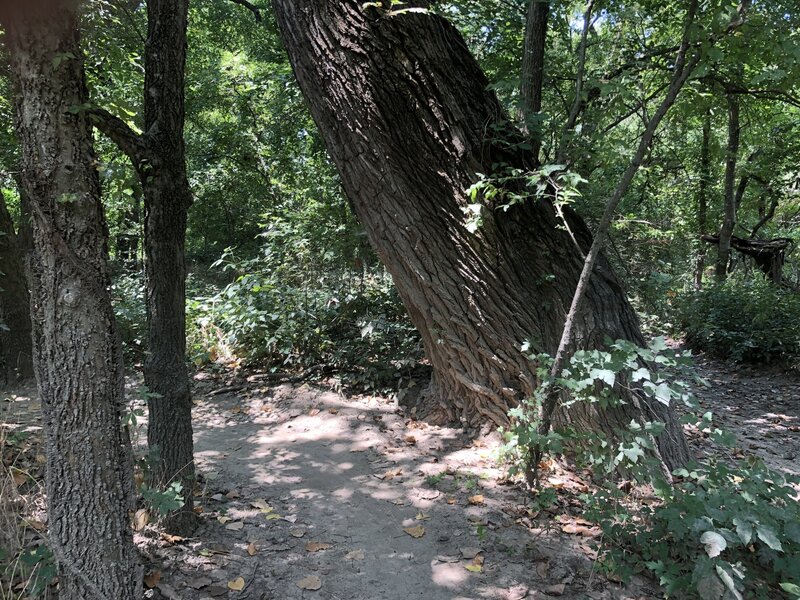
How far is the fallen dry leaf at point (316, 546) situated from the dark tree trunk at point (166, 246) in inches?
28.2

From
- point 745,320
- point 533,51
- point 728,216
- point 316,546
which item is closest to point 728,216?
point 728,216

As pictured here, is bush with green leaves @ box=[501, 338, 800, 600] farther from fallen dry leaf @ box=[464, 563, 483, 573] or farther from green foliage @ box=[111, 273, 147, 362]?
green foliage @ box=[111, 273, 147, 362]

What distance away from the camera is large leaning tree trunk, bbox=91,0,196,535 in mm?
3080

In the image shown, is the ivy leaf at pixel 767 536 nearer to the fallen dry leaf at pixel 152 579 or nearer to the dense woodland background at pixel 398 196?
the dense woodland background at pixel 398 196

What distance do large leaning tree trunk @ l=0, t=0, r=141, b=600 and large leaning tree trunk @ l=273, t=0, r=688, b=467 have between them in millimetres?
1887

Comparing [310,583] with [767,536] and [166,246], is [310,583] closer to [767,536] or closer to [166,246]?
[166,246]

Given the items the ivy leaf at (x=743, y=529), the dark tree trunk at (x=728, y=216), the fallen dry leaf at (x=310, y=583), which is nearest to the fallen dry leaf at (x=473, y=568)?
the fallen dry leaf at (x=310, y=583)

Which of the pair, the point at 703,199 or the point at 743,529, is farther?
the point at 703,199

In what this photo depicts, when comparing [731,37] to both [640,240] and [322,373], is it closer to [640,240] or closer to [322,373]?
[640,240]

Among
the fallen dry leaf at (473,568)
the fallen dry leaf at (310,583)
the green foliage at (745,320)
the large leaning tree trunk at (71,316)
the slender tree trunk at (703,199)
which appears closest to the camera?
the large leaning tree trunk at (71,316)

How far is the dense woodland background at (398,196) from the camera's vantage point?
9.30ft

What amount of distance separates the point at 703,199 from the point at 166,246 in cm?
1474

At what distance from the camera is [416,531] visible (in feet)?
11.0

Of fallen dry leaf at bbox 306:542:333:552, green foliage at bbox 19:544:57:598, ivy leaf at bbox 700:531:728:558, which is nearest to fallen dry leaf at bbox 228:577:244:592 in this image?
fallen dry leaf at bbox 306:542:333:552
